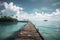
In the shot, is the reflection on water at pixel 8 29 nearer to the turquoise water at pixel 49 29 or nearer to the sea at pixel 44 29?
the sea at pixel 44 29

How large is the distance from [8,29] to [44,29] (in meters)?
0.97

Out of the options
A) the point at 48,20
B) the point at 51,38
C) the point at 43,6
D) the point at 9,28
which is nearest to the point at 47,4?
the point at 43,6

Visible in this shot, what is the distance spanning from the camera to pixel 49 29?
10.8ft

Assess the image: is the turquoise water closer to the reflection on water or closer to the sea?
the sea

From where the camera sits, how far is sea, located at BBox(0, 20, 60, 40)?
10.5 feet

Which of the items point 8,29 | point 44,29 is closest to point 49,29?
point 44,29

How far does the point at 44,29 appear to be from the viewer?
133 inches

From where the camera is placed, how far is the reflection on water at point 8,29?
328cm

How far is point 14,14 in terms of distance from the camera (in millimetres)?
3365

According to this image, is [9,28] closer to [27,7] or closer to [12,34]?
[12,34]

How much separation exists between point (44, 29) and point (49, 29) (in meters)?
0.15

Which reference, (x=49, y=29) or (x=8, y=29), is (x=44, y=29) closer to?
(x=49, y=29)

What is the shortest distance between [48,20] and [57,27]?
300mm

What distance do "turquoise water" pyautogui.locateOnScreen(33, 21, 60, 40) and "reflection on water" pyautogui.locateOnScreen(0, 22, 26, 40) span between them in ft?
1.87
